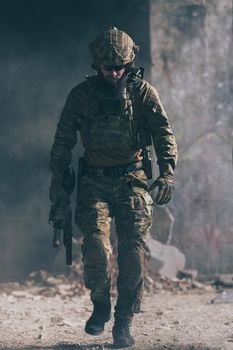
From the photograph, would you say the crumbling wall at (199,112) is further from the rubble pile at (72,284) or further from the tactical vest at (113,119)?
Answer: the tactical vest at (113,119)

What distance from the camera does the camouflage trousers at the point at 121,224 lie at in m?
5.48

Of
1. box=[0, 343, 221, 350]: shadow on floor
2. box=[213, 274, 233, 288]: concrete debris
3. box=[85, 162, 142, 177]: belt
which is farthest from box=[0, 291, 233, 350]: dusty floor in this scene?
box=[85, 162, 142, 177]: belt

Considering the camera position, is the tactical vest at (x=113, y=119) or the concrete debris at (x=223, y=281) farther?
Answer: the concrete debris at (x=223, y=281)

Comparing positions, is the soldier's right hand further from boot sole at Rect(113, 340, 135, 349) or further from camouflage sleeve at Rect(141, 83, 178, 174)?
boot sole at Rect(113, 340, 135, 349)

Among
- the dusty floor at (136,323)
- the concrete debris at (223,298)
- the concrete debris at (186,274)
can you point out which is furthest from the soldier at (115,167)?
the concrete debris at (186,274)

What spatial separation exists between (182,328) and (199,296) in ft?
4.67

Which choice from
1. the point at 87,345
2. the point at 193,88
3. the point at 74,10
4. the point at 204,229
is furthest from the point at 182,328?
the point at 74,10

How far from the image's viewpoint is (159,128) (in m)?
5.54

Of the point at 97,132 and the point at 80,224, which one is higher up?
the point at 97,132

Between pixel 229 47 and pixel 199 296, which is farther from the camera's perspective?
pixel 229 47

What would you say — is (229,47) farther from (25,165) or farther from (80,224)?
(80,224)

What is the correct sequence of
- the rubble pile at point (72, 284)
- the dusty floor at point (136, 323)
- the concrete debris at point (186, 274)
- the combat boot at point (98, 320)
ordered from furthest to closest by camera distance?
1. the concrete debris at point (186, 274)
2. the rubble pile at point (72, 284)
3. the dusty floor at point (136, 323)
4. the combat boot at point (98, 320)

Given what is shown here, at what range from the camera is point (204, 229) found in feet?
28.0

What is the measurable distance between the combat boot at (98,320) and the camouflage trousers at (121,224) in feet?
0.20
